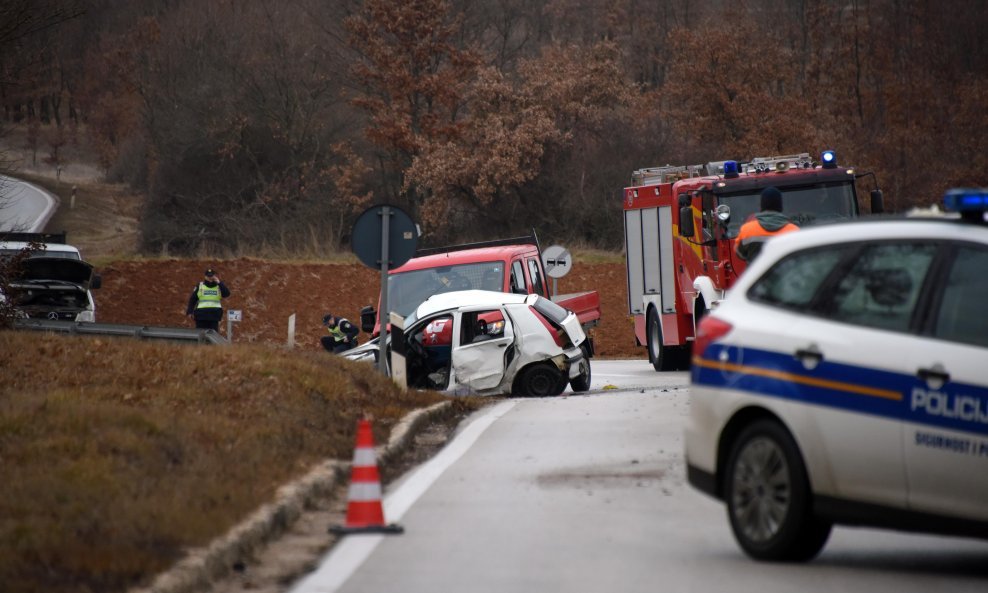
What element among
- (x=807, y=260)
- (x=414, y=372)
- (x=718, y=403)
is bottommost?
(x=414, y=372)

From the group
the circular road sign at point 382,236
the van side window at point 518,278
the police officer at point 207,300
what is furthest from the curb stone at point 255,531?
the police officer at point 207,300

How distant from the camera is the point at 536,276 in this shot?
23812 mm

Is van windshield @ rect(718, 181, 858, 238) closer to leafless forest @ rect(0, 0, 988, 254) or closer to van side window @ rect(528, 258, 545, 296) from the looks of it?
van side window @ rect(528, 258, 545, 296)

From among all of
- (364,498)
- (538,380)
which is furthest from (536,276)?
(364,498)

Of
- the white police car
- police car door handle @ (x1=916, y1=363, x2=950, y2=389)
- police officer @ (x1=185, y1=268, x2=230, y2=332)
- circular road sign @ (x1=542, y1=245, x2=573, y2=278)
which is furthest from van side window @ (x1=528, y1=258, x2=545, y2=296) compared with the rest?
police car door handle @ (x1=916, y1=363, x2=950, y2=389)

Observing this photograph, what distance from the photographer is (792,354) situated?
724 cm

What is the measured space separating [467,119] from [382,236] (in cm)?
3995

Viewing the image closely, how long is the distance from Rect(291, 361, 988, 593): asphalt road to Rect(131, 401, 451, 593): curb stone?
427 millimetres

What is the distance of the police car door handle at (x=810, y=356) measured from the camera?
23.4 ft

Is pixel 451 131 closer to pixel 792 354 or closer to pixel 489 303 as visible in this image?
pixel 489 303

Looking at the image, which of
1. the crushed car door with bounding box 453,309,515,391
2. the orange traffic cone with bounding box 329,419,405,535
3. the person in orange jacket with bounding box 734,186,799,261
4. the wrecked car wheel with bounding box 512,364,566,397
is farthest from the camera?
the wrecked car wheel with bounding box 512,364,566,397

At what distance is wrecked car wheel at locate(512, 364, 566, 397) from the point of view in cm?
1909

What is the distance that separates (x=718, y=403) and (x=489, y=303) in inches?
447

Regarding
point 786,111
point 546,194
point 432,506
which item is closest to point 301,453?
point 432,506
